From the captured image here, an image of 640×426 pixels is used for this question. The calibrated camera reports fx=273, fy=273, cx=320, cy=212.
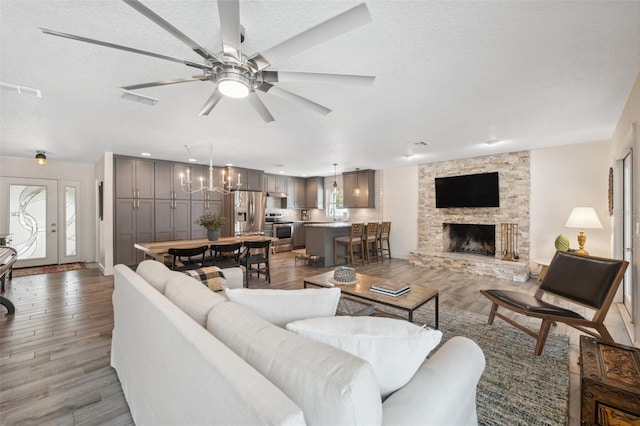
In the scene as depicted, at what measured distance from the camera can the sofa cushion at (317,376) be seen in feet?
2.20

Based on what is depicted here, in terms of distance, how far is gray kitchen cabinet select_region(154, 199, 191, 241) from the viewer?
6086 millimetres

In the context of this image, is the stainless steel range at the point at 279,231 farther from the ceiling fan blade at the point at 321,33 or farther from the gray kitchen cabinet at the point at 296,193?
the ceiling fan blade at the point at 321,33

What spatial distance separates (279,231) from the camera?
8.65m

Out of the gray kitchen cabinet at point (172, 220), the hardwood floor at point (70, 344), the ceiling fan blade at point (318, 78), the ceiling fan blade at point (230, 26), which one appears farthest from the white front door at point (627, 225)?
the gray kitchen cabinet at point (172, 220)

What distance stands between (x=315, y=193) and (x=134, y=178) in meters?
5.26

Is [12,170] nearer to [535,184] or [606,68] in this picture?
[606,68]

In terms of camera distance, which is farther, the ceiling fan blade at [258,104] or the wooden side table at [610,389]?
the ceiling fan blade at [258,104]

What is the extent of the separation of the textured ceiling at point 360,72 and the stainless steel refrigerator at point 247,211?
2.77 meters

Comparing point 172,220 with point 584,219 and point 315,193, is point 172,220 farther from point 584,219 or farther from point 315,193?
point 584,219

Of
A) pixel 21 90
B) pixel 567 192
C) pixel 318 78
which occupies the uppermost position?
pixel 21 90

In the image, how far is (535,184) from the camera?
520cm

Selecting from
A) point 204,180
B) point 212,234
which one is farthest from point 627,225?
point 204,180

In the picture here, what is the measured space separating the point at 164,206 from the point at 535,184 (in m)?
7.70

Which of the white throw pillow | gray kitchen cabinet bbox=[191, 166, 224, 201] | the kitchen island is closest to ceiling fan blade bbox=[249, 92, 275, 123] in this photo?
the white throw pillow
